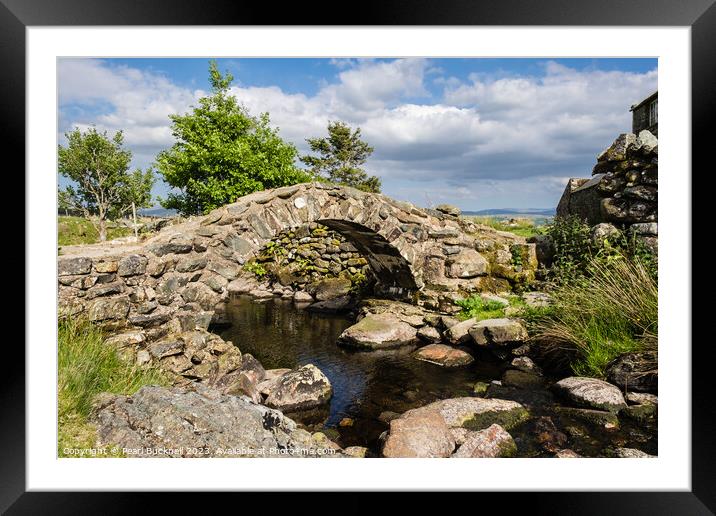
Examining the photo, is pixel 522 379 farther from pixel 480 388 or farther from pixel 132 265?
pixel 132 265

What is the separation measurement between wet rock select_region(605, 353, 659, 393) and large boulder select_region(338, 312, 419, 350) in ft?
12.6

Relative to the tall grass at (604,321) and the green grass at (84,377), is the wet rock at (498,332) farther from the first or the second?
the green grass at (84,377)

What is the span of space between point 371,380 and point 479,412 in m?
2.10

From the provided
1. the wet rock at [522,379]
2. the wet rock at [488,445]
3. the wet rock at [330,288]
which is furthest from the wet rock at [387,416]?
the wet rock at [330,288]

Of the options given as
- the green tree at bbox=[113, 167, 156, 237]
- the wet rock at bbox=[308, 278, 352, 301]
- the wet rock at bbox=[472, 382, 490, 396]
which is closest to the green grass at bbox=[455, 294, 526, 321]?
the wet rock at bbox=[472, 382, 490, 396]

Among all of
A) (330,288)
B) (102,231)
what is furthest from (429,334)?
(102,231)

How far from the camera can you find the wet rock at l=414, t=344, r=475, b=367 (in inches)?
265

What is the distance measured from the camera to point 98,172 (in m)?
12.8

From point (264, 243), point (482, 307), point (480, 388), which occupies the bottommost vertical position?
point (480, 388)

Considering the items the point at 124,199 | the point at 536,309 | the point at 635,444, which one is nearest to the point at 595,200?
the point at 536,309

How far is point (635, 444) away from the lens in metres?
3.85

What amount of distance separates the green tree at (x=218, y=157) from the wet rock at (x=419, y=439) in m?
9.39

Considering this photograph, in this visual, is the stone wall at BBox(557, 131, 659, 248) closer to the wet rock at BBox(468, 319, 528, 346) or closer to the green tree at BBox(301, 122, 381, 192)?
the wet rock at BBox(468, 319, 528, 346)

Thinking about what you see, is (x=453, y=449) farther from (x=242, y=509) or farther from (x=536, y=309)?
(x=536, y=309)
